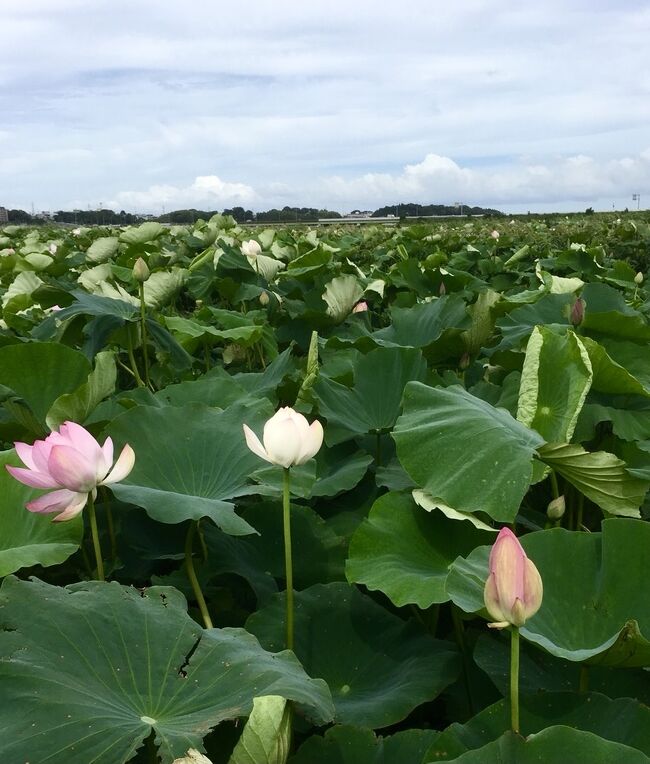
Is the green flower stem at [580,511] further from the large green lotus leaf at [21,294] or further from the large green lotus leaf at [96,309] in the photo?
the large green lotus leaf at [21,294]

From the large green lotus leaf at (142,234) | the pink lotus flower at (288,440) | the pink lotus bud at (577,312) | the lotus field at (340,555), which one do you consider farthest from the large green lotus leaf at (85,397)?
the large green lotus leaf at (142,234)

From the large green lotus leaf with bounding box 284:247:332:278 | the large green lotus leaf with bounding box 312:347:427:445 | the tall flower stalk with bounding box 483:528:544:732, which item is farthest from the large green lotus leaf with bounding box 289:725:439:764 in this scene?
the large green lotus leaf with bounding box 284:247:332:278

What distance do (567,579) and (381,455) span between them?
1.97ft

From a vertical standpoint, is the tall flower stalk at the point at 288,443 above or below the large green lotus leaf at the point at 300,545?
above

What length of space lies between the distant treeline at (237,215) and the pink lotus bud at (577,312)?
700 centimetres

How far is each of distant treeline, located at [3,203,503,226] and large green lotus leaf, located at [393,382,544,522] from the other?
733 centimetres

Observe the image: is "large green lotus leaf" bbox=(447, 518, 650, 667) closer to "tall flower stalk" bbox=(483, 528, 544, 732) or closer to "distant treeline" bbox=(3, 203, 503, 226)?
"tall flower stalk" bbox=(483, 528, 544, 732)

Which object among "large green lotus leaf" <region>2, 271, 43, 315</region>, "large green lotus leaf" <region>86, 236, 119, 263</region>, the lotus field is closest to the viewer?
the lotus field

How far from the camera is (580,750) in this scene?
58cm

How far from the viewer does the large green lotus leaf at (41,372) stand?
1322 millimetres

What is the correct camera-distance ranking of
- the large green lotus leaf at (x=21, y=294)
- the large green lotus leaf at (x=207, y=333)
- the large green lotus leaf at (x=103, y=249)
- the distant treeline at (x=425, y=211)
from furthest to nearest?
the distant treeline at (x=425, y=211) < the large green lotus leaf at (x=103, y=249) < the large green lotus leaf at (x=21, y=294) < the large green lotus leaf at (x=207, y=333)

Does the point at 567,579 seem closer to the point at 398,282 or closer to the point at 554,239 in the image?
the point at 398,282

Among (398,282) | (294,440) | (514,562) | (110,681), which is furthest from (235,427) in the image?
(398,282)

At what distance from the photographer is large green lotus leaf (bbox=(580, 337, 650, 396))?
1.19 m
